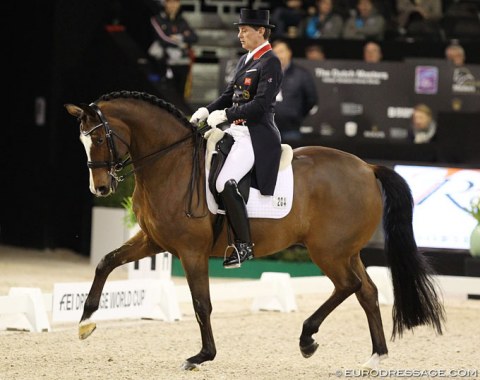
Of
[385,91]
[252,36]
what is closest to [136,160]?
[252,36]

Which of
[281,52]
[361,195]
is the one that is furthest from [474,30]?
[361,195]

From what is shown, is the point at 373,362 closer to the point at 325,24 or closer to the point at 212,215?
the point at 212,215

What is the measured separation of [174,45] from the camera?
14211mm

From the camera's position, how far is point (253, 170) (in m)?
7.09

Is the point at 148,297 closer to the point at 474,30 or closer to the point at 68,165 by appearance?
the point at 68,165

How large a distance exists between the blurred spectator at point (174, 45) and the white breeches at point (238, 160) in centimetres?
709

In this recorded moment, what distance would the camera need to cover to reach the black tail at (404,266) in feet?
23.9

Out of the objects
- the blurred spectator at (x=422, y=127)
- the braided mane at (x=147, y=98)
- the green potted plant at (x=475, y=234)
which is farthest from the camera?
the blurred spectator at (x=422, y=127)

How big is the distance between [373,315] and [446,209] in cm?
455

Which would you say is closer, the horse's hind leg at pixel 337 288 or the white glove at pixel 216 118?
the white glove at pixel 216 118

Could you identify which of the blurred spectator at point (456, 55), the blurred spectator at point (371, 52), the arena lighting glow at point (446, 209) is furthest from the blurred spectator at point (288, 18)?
the arena lighting glow at point (446, 209)

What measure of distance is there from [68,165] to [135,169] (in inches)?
279

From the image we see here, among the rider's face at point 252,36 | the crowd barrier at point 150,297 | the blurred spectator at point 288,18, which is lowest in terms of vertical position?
the crowd barrier at point 150,297

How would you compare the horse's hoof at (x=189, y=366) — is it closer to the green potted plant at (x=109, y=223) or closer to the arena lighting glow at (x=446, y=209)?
the arena lighting glow at (x=446, y=209)
